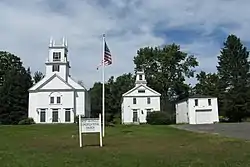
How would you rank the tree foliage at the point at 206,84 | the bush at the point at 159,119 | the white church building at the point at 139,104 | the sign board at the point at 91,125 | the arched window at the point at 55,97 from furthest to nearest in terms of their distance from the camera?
the tree foliage at the point at 206,84
the white church building at the point at 139,104
the arched window at the point at 55,97
the bush at the point at 159,119
the sign board at the point at 91,125

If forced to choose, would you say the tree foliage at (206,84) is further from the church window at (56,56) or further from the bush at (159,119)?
the church window at (56,56)

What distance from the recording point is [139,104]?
7531cm

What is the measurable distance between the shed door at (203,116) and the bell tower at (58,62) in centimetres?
2336

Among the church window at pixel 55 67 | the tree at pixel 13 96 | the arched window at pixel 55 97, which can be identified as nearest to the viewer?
the arched window at pixel 55 97

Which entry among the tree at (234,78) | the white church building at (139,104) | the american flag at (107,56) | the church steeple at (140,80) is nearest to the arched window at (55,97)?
the white church building at (139,104)

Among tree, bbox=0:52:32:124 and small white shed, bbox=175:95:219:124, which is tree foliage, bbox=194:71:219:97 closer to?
small white shed, bbox=175:95:219:124

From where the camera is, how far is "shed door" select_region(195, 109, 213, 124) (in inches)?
2798

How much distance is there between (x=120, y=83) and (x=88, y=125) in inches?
3353

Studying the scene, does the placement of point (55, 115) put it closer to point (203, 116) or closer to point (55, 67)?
point (55, 67)

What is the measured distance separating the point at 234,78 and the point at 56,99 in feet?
119

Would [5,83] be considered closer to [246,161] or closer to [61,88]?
[61,88]

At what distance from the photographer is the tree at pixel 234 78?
79.4 metres

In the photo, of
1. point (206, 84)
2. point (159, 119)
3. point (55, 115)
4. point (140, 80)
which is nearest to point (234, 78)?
point (206, 84)

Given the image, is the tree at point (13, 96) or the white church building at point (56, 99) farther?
the tree at point (13, 96)
